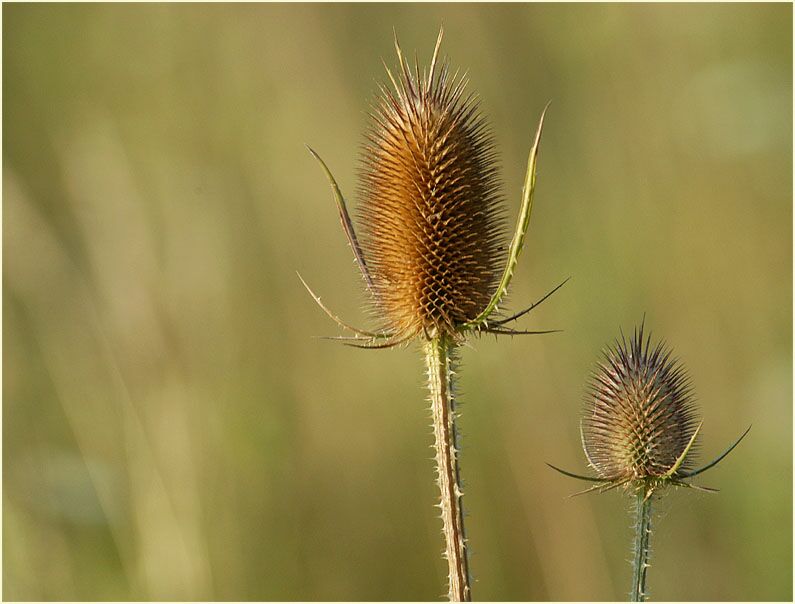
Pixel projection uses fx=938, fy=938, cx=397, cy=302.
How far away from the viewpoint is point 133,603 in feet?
16.7

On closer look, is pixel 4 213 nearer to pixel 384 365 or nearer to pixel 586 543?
pixel 384 365

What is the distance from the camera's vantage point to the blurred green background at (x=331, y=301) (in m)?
5.47

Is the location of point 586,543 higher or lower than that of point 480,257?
lower

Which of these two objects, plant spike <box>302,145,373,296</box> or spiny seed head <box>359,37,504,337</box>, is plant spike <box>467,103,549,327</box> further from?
plant spike <box>302,145,373,296</box>

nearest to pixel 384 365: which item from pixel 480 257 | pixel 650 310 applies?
pixel 650 310

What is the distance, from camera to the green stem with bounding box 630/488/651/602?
284 centimetres

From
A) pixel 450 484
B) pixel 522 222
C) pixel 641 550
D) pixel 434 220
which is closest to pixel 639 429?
pixel 641 550

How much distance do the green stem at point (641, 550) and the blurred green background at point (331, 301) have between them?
8.98 ft

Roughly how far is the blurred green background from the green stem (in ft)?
8.98

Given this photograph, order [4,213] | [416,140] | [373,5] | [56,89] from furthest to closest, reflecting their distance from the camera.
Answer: [373,5], [56,89], [4,213], [416,140]

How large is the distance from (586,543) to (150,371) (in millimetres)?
2906

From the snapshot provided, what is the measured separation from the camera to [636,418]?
321cm

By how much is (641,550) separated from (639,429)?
45 cm

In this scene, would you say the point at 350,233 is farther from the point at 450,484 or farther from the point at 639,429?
the point at 639,429
